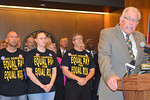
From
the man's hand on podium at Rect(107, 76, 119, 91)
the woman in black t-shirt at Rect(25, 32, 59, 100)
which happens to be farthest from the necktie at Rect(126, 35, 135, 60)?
the woman in black t-shirt at Rect(25, 32, 59, 100)

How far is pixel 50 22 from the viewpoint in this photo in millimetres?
6902

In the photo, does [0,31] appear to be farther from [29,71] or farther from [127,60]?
[127,60]

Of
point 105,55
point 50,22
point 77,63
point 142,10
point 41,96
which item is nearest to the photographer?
point 105,55

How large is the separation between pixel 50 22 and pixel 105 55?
5.31 metres

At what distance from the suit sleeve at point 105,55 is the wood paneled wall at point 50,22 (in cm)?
505

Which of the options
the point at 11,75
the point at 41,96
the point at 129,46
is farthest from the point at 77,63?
the point at 129,46

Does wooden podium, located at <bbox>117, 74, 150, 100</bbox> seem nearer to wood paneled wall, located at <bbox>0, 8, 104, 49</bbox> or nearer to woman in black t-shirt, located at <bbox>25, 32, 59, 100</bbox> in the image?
woman in black t-shirt, located at <bbox>25, 32, 59, 100</bbox>

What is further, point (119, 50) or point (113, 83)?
point (119, 50)

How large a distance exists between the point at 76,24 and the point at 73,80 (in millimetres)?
3963

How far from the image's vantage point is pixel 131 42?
1.95 metres

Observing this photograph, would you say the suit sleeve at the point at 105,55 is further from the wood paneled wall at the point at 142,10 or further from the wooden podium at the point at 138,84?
the wood paneled wall at the point at 142,10

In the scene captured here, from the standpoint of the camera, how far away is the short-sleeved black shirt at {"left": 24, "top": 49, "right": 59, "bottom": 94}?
3.23 meters

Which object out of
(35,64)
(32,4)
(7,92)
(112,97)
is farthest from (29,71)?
(32,4)

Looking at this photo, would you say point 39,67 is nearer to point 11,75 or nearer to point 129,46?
point 11,75
